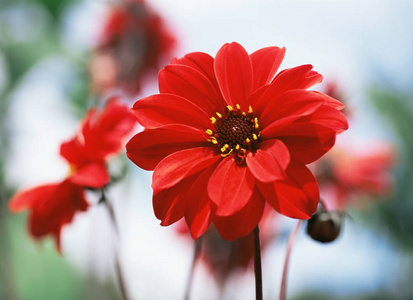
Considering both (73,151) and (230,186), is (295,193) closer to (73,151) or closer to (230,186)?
(230,186)

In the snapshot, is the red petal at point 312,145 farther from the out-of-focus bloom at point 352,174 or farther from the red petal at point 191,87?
the out-of-focus bloom at point 352,174

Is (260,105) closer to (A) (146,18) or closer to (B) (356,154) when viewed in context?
(B) (356,154)

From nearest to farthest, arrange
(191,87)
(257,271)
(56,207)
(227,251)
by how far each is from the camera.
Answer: (257,271) → (191,87) → (56,207) → (227,251)

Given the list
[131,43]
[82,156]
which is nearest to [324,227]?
[82,156]

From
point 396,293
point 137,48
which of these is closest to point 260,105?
point 137,48

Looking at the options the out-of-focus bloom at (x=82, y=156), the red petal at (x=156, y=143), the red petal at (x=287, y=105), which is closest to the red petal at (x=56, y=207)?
the out-of-focus bloom at (x=82, y=156)

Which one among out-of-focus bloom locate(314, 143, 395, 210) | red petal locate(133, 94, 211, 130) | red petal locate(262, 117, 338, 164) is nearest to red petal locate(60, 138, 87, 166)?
red petal locate(133, 94, 211, 130)
